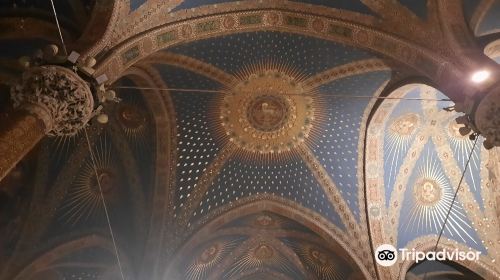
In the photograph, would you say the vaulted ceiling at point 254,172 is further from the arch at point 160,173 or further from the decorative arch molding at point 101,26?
the decorative arch molding at point 101,26

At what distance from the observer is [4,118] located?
4465mm

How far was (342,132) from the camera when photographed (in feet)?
30.2

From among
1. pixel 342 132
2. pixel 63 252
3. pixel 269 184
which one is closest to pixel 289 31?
pixel 342 132

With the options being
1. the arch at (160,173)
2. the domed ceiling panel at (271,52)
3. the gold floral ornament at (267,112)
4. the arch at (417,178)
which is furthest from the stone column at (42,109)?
the arch at (417,178)

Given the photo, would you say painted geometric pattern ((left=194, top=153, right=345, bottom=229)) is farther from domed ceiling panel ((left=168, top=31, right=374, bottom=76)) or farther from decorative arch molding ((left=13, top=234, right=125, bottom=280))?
domed ceiling panel ((left=168, top=31, right=374, bottom=76))

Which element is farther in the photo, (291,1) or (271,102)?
(271,102)

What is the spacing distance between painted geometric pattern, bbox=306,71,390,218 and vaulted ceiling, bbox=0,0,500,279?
0.08 ft

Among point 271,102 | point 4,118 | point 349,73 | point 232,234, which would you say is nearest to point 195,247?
point 232,234

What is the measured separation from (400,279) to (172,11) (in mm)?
6493

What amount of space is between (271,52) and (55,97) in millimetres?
4628

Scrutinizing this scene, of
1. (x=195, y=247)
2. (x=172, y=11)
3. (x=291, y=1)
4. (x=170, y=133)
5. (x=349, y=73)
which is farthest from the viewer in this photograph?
(x=195, y=247)

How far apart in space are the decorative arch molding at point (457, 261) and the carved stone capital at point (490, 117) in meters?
4.48

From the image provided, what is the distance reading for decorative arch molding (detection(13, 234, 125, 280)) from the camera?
28.5 ft

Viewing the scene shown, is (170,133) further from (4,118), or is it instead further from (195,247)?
(4,118)
